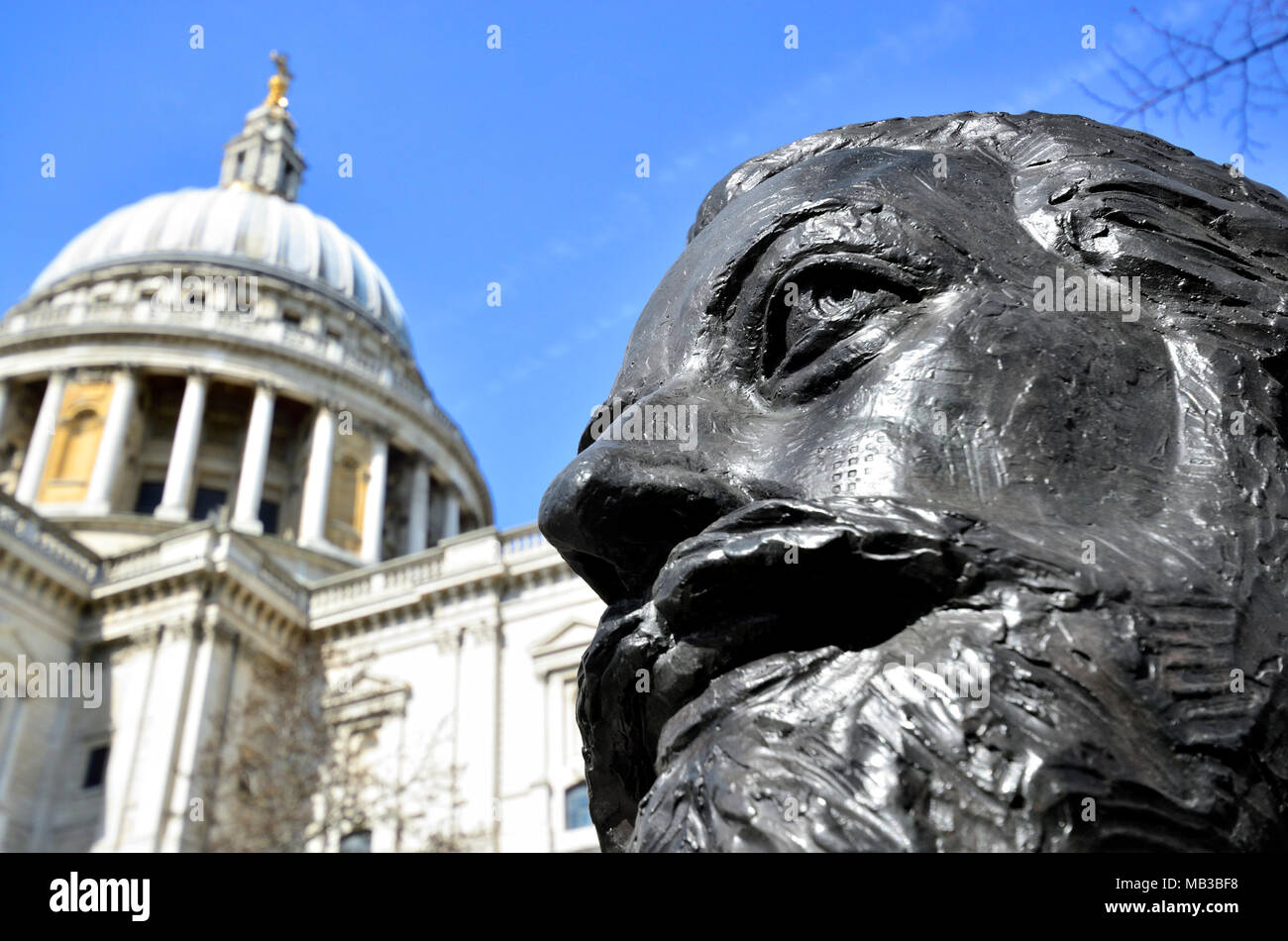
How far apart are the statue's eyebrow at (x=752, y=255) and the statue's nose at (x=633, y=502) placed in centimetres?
26

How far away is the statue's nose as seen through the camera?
4.18 feet

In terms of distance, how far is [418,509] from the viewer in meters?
36.6

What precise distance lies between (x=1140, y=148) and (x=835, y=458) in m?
0.85

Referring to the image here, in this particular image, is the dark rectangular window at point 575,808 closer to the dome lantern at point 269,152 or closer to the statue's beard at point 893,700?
the statue's beard at point 893,700

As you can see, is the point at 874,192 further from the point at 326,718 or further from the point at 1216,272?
the point at 326,718

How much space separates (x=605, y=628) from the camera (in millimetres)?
1336

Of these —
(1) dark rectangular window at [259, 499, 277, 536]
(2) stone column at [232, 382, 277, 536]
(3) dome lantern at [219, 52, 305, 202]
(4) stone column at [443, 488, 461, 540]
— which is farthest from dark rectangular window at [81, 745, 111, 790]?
(3) dome lantern at [219, 52, 305, 202]

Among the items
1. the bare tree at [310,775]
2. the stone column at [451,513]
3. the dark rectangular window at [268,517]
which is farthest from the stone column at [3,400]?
the bare tree at [310,775]

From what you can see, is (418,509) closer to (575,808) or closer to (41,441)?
(41,441)

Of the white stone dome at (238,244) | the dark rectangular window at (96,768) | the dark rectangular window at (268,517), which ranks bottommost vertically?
the dark rectangular window at (96,768)

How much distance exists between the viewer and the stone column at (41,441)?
32438 millimetres

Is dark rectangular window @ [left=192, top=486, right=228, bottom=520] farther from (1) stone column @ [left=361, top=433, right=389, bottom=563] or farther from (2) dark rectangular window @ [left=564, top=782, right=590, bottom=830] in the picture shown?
(2) dark rectangular window @ [left=564, top=782, right=590, bottom=830]

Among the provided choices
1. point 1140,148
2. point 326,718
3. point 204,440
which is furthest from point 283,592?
point 1140,148


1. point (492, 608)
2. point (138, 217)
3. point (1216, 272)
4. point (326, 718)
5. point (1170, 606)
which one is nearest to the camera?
point (1170, 606)
